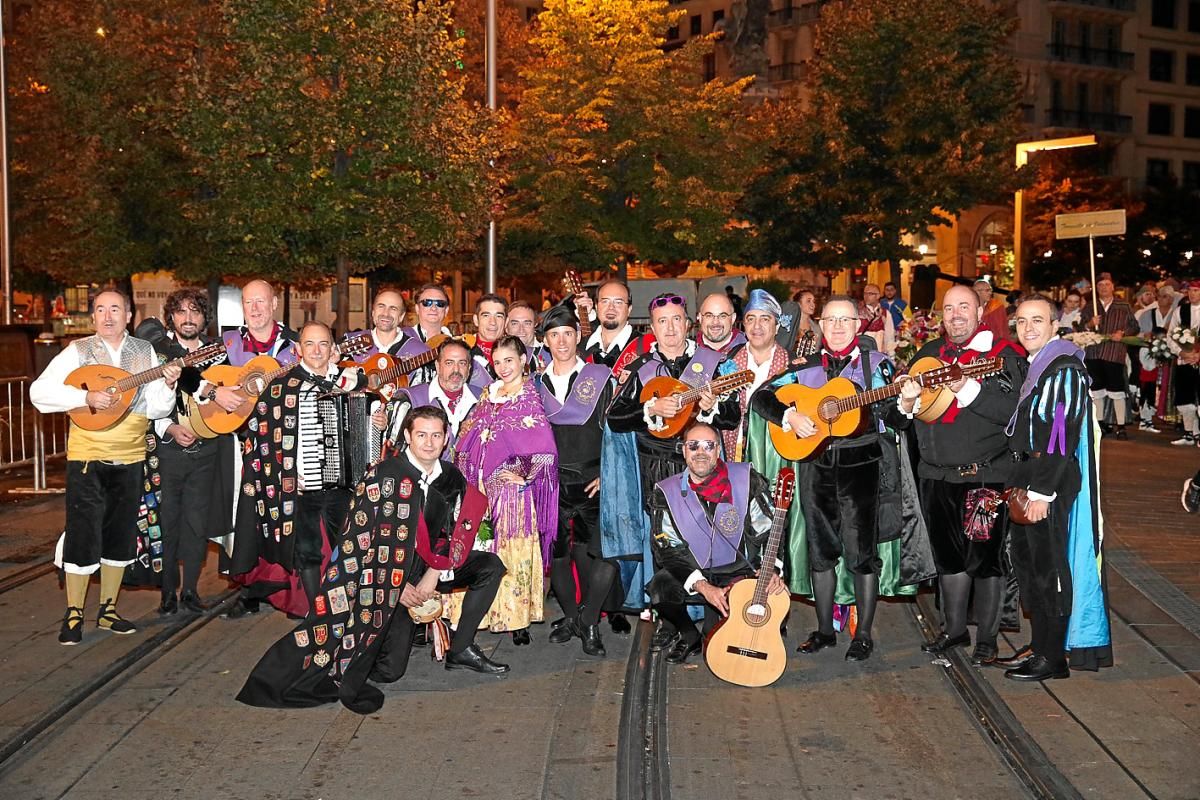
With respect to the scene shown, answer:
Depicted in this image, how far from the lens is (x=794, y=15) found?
197 feet

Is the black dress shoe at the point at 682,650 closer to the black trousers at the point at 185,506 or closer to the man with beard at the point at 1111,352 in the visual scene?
the black trousers at the point at 185,506

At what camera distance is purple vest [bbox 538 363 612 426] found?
8.18 metres

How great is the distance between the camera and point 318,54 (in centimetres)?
2019

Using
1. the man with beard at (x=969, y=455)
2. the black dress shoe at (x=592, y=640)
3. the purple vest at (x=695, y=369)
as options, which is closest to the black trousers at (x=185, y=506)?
the black dress shoe at (x=592, y=640)

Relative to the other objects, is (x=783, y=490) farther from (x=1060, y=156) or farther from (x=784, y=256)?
(x=1060, y=156)

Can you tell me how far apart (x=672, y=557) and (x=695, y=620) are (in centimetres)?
62

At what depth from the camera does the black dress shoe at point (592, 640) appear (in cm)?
791

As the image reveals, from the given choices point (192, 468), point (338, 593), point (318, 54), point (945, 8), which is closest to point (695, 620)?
point (338, 593)

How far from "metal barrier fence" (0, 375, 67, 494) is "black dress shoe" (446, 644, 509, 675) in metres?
7.27

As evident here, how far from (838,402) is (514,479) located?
191 centimetres

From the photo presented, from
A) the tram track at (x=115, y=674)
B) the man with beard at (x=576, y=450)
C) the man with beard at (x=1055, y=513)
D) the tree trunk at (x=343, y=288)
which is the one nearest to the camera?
the tram track at (x=115, y=674)

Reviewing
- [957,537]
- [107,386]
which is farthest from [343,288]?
[957,537]

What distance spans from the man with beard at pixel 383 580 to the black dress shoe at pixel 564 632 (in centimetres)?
83

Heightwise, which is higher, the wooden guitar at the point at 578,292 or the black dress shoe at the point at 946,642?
the wooden guitar at the point at 578,292
